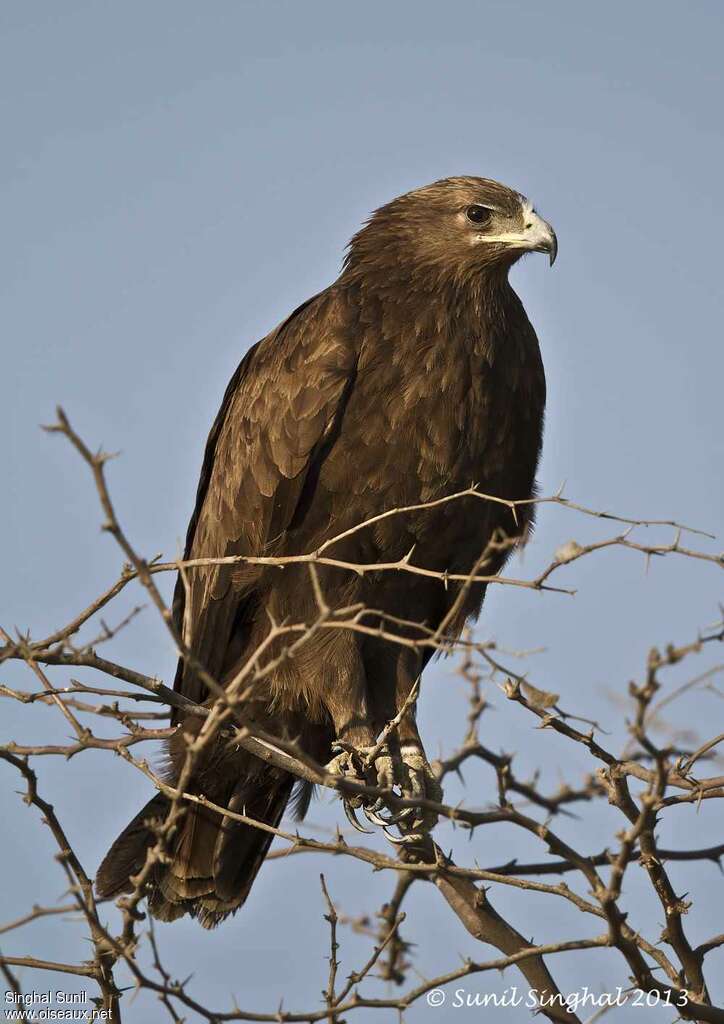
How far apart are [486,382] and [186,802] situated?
2321 mm

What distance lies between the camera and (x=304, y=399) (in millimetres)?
5828

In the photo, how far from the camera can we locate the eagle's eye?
21.9ft

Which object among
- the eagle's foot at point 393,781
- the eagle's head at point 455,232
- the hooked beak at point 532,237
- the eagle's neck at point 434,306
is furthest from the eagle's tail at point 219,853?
the hooked beak at point 532,237

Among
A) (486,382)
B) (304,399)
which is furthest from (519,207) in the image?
(304,399)

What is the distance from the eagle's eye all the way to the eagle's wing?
3.07 feet

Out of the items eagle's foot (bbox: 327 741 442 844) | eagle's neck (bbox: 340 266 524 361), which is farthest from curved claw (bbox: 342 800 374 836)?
eagle's neck (bbox: 340 266 524 361)

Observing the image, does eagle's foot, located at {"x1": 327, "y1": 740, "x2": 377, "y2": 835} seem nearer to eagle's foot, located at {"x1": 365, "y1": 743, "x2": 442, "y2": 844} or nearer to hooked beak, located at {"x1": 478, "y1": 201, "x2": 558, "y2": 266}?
eagle's foot, located at {"x1": 365, "y1": 743, "x2": 442, "y2": 844}

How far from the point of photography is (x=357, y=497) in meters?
5.78

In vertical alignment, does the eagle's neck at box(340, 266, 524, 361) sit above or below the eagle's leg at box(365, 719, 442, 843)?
above

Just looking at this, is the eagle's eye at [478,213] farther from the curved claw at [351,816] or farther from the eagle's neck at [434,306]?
the curved claw at [351,816]

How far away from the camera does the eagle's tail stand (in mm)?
6484

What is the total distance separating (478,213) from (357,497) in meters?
1.75

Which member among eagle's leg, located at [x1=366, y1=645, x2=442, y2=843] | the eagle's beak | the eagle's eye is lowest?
eagle's leg, located at [x1=366, y1=645, x2=442, y2=843]

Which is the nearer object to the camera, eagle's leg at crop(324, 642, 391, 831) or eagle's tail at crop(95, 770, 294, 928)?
eagle's leg at crop(324, 642, 391, 831)
